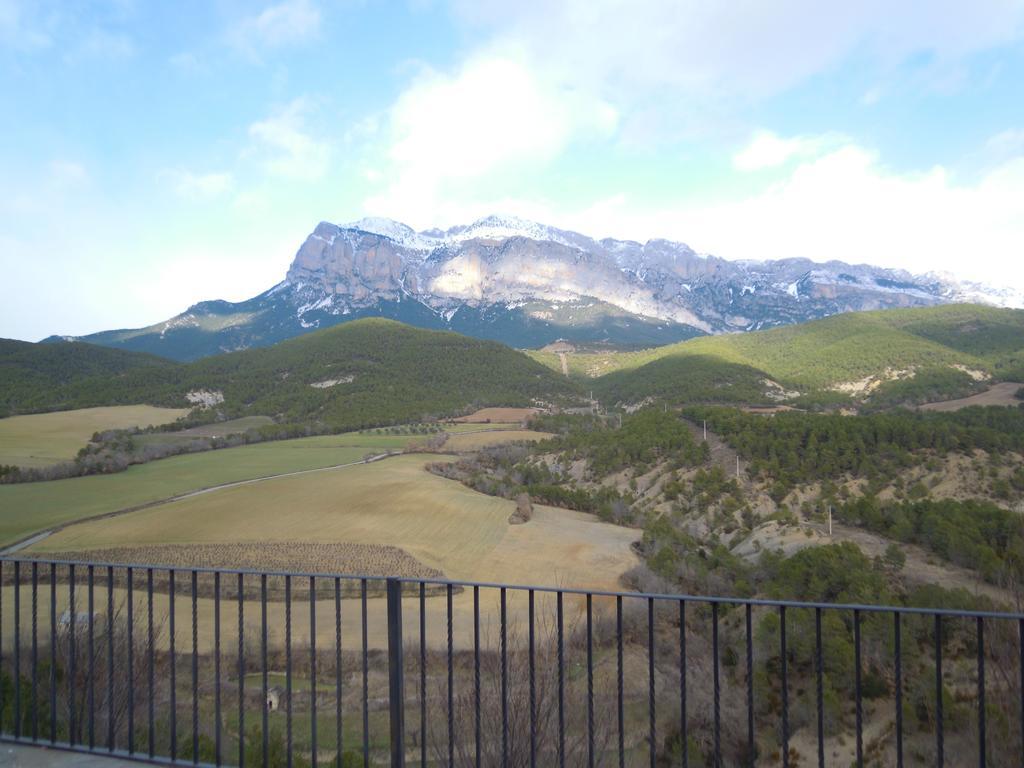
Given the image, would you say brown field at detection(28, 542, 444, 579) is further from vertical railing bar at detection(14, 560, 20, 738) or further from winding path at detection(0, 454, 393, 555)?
vertical railing bar at detection(14, 560, 20, 738)

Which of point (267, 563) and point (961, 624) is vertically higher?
point (961, 624)

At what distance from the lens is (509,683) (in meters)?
7.11

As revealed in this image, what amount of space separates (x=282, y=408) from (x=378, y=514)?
5291 cm

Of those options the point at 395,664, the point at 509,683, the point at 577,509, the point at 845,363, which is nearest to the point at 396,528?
the point at 577,509

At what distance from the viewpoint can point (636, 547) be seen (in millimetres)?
27391

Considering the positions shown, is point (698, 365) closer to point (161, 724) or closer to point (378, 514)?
point (378, 514)

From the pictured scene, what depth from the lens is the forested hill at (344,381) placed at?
80312 mm

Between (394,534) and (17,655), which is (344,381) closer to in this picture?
(394,534)

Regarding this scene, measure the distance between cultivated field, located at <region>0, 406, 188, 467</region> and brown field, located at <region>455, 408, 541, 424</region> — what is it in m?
32.3

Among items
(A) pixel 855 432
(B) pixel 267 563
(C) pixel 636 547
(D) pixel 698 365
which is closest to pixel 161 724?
(B) pixel 267 563

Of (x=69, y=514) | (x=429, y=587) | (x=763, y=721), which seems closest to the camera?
(x=763, y=721)

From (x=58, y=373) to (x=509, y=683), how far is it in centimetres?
10623

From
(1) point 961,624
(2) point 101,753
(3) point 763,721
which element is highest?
(2) point 101,753

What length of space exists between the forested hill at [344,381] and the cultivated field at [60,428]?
22.1ft
